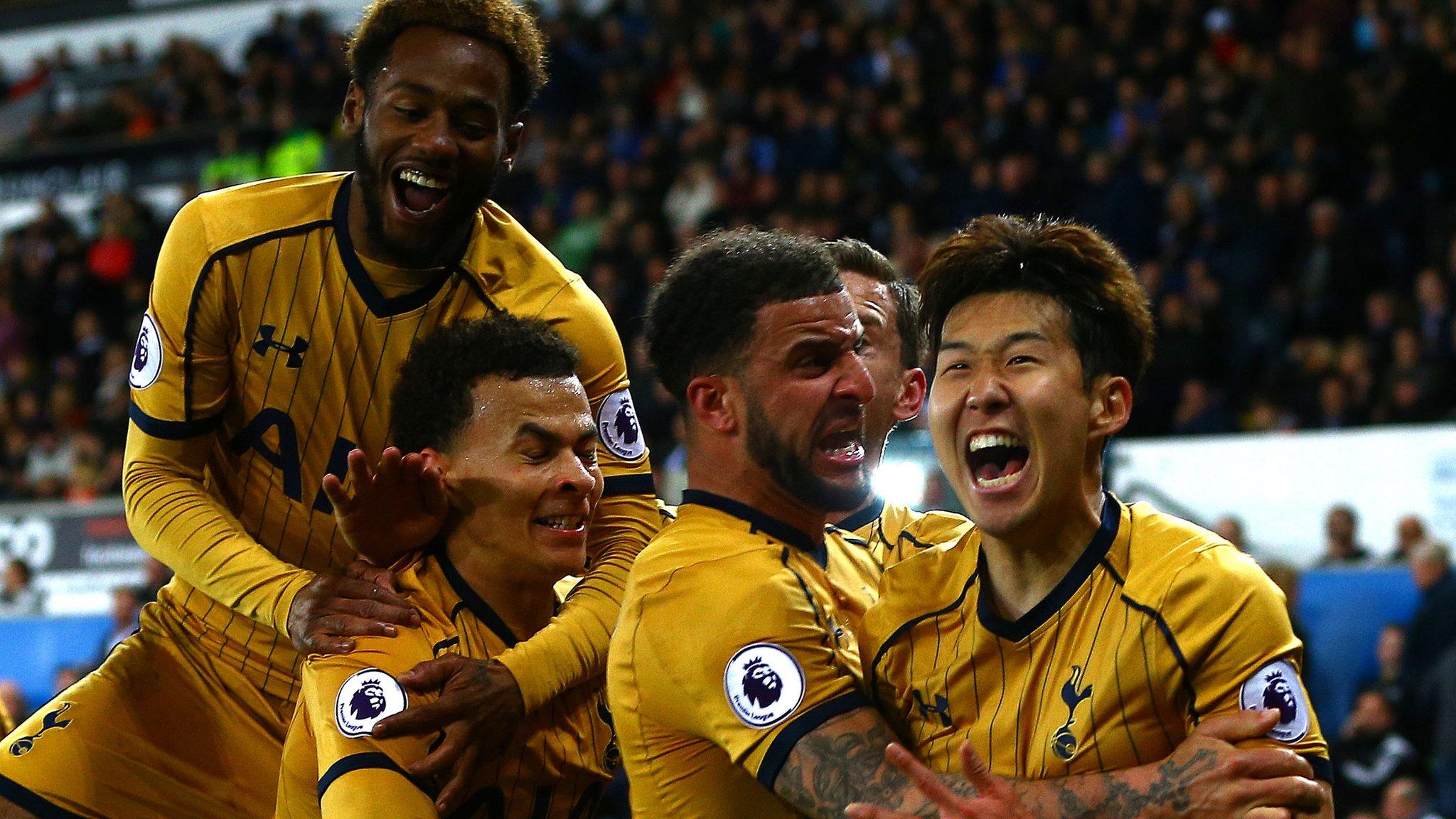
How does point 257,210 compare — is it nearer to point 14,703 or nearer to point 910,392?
point 910,392

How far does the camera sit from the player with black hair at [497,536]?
3.54 metres

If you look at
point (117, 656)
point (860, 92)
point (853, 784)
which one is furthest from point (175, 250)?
point (860, 92)

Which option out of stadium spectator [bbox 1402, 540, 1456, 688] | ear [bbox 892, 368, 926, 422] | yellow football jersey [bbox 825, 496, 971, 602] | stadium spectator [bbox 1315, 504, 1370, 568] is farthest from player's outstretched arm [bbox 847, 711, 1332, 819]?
stadium spectator [bbox 1315, 504, 1370, 568]

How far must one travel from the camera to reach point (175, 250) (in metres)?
3.94

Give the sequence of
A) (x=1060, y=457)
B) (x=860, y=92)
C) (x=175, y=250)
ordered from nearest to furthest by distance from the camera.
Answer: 1. (x=1060, y=457)
2. (x=175, y=250)
3. (x=860, y=92)

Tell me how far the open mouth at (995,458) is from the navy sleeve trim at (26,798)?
7.36ft

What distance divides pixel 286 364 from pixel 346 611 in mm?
759

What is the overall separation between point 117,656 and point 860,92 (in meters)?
11.1

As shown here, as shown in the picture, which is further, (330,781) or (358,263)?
(358,263)

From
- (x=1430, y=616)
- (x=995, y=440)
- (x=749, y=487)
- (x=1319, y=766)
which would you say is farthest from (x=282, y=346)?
(x=1430, y=616)

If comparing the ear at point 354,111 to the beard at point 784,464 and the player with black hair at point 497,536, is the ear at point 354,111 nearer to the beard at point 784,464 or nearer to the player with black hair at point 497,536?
the player with black hair at point 497,536

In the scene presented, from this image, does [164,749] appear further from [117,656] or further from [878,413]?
[878,413]

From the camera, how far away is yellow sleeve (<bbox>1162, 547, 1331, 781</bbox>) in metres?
2.84

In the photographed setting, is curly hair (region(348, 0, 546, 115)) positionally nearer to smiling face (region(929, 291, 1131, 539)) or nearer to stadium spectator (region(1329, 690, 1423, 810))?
smiling face (region(929, 291, 1131, 539))
